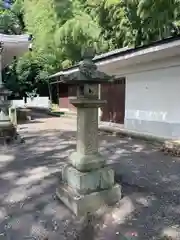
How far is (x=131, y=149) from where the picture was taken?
7480mm

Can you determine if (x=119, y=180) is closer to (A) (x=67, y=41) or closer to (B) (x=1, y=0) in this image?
(A) (x=67, y=41)

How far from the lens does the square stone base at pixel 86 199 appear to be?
3.56m

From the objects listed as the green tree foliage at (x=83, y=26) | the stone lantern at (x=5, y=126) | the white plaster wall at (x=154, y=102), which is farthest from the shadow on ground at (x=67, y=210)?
the green tree foliage at (x=83, y=26)

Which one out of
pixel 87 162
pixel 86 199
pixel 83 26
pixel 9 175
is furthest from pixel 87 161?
pixel 83 26

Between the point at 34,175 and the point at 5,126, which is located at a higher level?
the point at 5,126

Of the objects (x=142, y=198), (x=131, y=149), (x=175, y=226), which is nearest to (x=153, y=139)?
(x=131, y=149)

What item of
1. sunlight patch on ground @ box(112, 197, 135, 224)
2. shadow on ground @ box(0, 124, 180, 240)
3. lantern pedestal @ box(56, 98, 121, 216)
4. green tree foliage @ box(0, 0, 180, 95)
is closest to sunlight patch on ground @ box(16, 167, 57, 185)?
shadow on ground @ box(0, 124, 180, 240)

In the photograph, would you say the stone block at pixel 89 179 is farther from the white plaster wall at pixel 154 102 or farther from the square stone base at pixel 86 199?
the white plaster wall at pixel 154 102

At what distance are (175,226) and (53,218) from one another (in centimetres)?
146

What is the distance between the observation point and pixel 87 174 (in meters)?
3.68

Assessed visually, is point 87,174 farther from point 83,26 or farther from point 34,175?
point 83,26

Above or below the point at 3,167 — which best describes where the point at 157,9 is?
above

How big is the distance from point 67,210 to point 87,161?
693 millimetres

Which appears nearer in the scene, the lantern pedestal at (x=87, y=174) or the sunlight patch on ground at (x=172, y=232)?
the sunlight patch on ground at (x=172, y=232)
